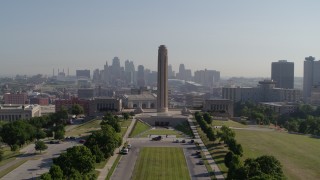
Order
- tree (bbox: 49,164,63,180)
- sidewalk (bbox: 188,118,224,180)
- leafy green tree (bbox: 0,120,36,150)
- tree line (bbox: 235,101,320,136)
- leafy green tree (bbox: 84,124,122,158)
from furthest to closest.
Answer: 1. tree line (bbox: 235,101,320,136)
2. leafy green tree (bbox: 0,120,36,150)
3. leafy green tree (bbox: 84,124,122,158)
4. sidewalk (bbox: 188,118,224,180)
5. tree (bbox: 49,164,63,180)

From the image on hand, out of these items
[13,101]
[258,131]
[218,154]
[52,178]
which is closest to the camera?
[52,178]

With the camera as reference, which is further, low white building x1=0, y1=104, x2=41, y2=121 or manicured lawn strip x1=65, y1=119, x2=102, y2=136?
low white building x1=0, y1=104, x2=41, y2=121

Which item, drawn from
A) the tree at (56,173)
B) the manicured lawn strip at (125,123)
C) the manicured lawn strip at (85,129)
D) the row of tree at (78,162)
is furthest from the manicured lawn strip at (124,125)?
the tree at (56,173)

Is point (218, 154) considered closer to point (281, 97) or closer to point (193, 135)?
point (193, 135)

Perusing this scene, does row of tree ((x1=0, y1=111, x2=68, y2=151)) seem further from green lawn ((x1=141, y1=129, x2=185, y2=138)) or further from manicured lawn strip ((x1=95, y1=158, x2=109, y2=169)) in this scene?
green lawn ((x1=141, y1=129, x2=185, y2=138))

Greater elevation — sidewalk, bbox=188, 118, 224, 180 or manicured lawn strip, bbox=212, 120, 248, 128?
manicured lawn strip, bbox=212, 120, 248, 128

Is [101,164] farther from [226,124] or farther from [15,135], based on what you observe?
[226,124]

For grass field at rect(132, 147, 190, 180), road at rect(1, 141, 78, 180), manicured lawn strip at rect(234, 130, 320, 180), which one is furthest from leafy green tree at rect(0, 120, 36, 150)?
manicured lawn strip at rect(234, 130, 320, 180)

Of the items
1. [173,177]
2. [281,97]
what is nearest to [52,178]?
[173,177]

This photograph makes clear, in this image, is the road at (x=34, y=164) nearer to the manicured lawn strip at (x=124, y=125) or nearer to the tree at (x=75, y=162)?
the tree at (x=75, y=162)
